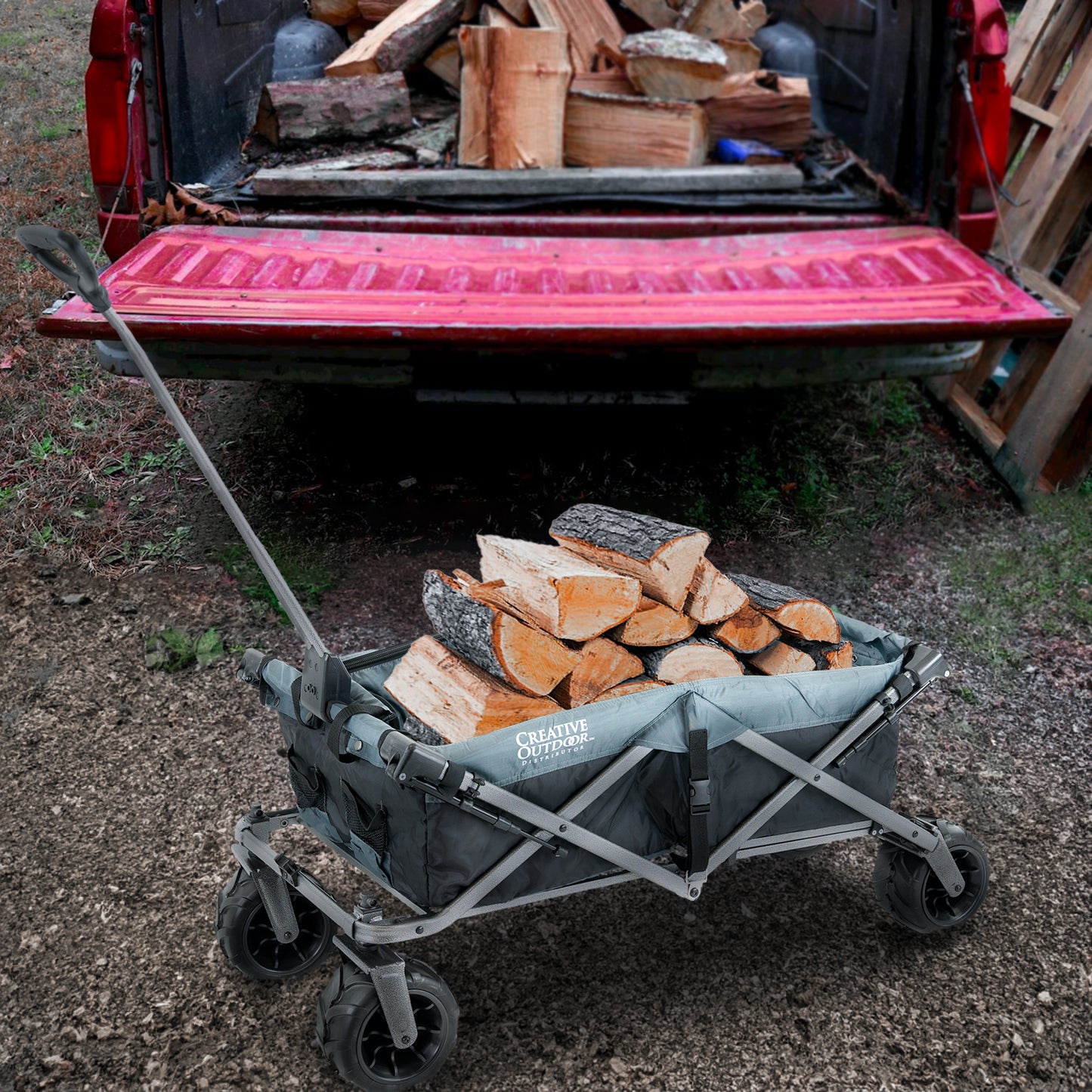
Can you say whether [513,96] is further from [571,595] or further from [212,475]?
[212,475]

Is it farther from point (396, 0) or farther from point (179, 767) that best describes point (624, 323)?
point (396, 0)

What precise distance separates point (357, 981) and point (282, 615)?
157 centimetres

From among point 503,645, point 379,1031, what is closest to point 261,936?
point 379,1031

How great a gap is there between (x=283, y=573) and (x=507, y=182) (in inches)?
61.5

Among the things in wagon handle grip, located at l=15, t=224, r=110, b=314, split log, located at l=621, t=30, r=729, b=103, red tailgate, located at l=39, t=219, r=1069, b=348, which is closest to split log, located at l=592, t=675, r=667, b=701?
red tailgate, located at l=39, t=219, r=1069, b=348

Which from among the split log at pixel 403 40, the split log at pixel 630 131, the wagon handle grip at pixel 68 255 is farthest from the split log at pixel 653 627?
the split log at pixel 403 40

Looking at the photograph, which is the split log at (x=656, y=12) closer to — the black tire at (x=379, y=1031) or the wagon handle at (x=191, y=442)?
the wagon handle at (x=191, y=442)

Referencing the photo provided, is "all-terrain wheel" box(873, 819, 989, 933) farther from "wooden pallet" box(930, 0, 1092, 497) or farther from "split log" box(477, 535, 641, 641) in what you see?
"wooden pallet" box(930, 0, 1092, 497)

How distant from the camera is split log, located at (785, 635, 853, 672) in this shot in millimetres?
2268

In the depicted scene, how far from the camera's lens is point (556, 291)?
297cm

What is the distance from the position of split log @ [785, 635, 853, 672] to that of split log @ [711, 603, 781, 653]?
87mm

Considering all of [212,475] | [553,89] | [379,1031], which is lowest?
[379,1031]

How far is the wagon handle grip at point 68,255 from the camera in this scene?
1320 millimetres

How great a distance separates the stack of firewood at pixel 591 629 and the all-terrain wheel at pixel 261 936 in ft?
1.55
